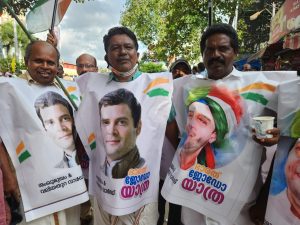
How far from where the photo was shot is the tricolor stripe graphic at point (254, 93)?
2205 millimetres

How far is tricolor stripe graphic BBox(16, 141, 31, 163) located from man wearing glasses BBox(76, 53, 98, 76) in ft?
8.27

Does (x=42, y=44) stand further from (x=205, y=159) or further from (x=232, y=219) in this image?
(x=232, y=219)

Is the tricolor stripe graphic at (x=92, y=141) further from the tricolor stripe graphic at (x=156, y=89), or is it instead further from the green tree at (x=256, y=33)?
the green tree at (x=256, y=33)

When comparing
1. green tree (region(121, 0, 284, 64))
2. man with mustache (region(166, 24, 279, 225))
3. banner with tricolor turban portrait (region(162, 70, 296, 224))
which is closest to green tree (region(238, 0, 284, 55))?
green tree (region(121, 0, 284, 64))

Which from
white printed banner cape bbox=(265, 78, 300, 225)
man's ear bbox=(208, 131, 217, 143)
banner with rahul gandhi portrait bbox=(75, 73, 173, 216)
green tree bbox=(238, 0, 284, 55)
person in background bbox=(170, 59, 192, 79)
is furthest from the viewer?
green tree bbox=(238, 0, 284, 55)

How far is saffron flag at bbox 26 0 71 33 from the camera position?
3.23 meters

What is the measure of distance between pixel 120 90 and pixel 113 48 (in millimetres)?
333

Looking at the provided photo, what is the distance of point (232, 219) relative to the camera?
7.36 feet

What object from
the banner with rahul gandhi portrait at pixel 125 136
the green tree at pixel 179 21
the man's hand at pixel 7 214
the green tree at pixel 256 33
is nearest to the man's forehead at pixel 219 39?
the banner with rahul gandhi portrait at pixel 125 136

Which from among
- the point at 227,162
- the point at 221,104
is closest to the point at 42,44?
the point at 221,104

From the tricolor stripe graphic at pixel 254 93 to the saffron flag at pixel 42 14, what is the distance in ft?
6.64

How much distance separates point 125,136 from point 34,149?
66cm

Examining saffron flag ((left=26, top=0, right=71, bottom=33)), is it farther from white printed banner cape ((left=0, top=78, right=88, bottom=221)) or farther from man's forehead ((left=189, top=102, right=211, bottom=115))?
man's forehead ((left=189, top=102, right=211, bottom=115))

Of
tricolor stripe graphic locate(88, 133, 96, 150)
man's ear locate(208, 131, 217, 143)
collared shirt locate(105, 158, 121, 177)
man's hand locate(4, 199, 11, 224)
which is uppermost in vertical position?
man's ear locate(208, 131, 217, 143)
